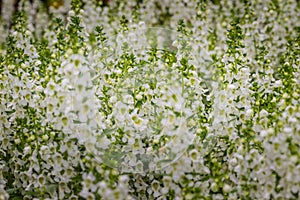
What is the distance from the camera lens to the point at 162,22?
6.28 metres

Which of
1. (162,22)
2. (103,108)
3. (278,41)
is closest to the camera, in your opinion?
(103,108)

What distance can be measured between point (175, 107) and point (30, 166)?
0.89 m

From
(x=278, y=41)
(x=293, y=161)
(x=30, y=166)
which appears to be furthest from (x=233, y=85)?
(x=278, y=41)

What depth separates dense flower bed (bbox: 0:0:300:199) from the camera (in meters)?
2.69

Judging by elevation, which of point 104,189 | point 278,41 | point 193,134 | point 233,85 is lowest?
point 104,189

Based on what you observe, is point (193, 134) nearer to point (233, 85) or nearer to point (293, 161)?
point (233, 85)

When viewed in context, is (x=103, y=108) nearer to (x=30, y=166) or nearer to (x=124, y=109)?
(x=124, y=109)

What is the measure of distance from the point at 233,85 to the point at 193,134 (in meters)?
0.38

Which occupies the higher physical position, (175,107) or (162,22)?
(162,22)

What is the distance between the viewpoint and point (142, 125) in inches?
118

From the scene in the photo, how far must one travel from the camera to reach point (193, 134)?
3.00m

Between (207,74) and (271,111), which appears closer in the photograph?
(271,111)

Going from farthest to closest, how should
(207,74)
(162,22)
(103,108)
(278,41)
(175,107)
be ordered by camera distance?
(162,22), (278,41), (207,74), (103,108), (175,107)

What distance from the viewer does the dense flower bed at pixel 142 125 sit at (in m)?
2.69
